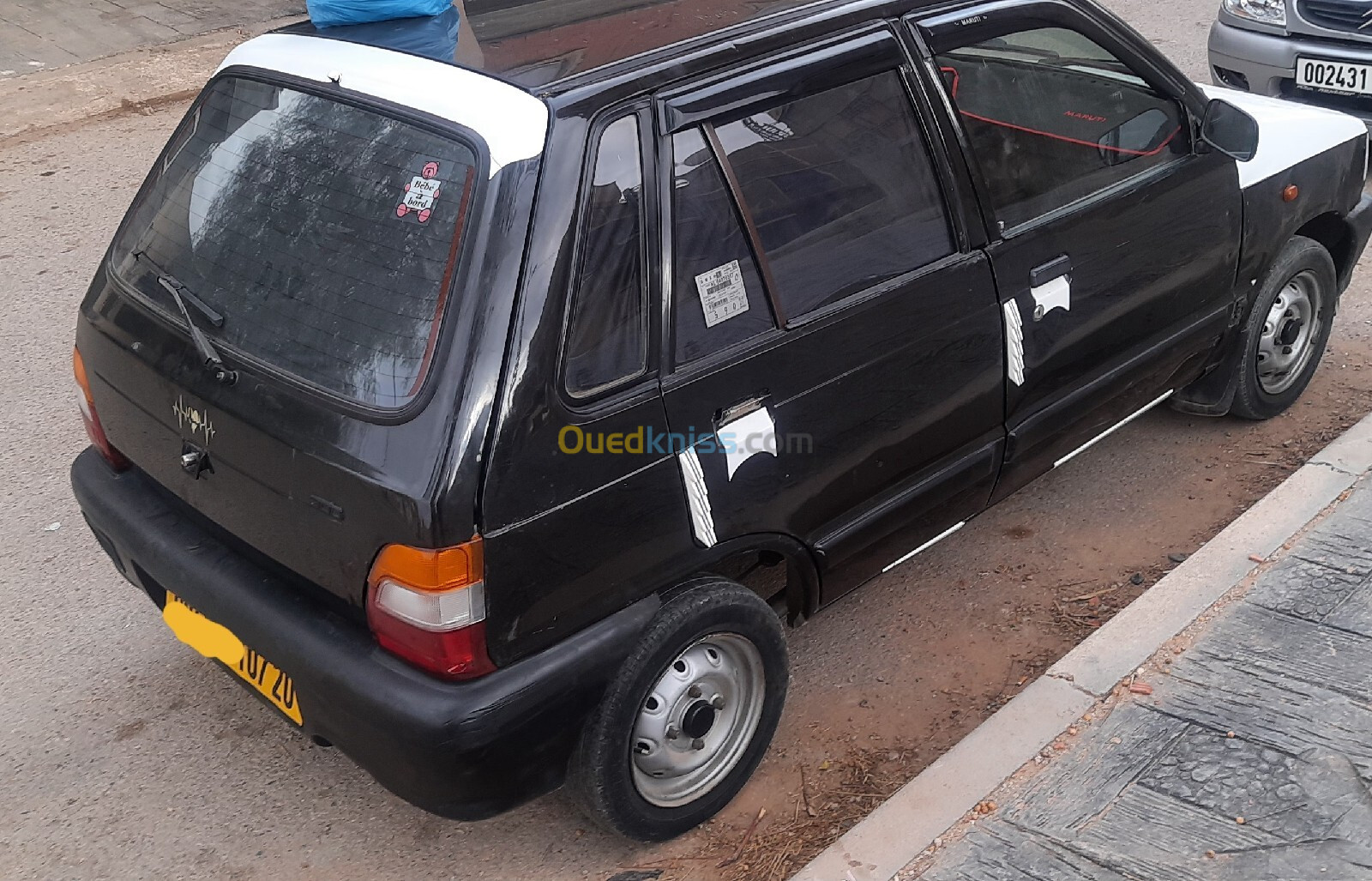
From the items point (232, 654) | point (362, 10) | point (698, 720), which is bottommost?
point (698, 720)

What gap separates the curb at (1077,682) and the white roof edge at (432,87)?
171 centimetres

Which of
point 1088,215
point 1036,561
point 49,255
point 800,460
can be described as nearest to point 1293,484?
point 1036,561

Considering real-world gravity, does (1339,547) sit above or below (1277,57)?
below

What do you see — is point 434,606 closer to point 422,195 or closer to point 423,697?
point 423,697

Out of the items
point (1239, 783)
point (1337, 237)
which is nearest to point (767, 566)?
point (1239, 783)

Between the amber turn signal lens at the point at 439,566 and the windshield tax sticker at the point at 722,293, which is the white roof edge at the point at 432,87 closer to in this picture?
the windshield tax sticker at the point at 722,293

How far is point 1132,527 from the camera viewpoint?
4.09m

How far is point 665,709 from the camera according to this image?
9.05 ft

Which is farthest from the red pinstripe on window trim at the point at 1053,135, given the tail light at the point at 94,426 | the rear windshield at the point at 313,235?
the tail light at the point at 94,426

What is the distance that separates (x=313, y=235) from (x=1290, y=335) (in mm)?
3525

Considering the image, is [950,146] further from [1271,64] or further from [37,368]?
[1271,64]

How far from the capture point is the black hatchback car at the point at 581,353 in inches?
93.7

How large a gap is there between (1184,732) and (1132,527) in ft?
3.76

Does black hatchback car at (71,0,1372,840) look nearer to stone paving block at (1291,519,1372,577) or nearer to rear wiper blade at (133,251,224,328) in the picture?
rear wiper blade at (133,251,224,328)
